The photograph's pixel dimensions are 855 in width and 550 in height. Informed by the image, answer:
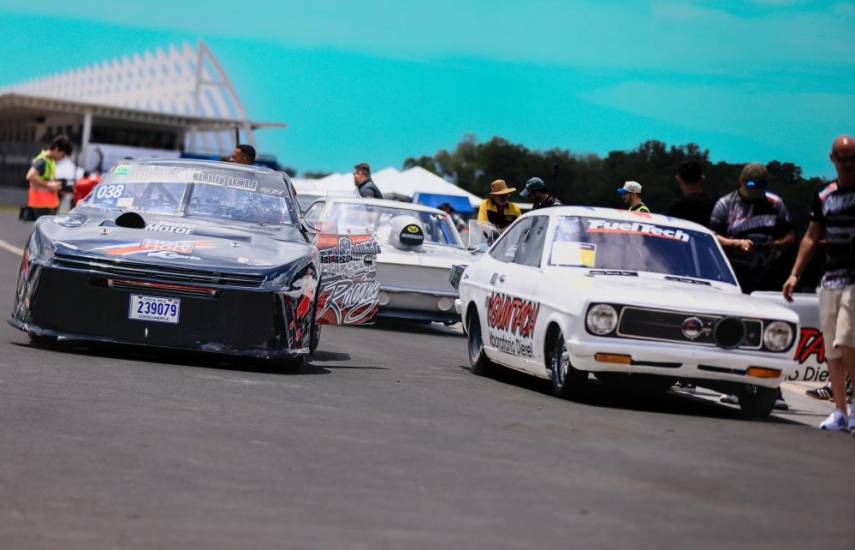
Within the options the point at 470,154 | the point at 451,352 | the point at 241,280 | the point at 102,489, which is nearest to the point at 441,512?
the point at 102,489

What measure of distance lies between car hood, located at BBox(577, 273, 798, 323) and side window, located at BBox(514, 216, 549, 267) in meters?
0.85

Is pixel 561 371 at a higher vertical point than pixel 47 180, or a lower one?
lower

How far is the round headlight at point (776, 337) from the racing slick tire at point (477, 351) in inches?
108

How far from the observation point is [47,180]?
20609 mm

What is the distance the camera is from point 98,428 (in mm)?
7324

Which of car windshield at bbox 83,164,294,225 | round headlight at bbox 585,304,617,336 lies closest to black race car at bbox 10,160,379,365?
car windshield at bbox 83,164,294,225

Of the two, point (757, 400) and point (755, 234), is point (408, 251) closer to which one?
point (755, 234)

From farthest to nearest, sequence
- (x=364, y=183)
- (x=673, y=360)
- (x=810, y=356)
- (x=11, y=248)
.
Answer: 1. (x=11, y=248)
2. (x=364, y=183)
3. (x=810, y=356)
4. (x=673, y=360)

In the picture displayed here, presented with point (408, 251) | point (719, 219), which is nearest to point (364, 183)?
point (408, 251)

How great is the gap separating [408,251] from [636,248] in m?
7.00

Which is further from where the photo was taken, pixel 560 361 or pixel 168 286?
pixel 168 286

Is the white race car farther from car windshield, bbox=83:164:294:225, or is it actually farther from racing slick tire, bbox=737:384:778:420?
car windshield, bbox=83:164:294:225

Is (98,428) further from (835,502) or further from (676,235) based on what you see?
(676,235)

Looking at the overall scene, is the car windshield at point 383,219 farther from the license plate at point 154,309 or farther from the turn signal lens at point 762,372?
the turn signal lens at point 762,372
